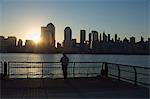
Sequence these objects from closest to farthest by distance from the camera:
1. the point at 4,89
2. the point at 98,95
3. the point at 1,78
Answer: the point at 98,95, the point at 4,89, the point at 1,78

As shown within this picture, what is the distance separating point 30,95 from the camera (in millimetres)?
14156

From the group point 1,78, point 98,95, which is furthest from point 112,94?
Answer: point 1,78

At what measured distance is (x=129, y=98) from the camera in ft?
44.7

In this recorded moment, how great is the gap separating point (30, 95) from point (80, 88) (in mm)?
3216

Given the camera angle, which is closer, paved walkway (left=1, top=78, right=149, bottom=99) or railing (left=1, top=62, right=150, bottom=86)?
paved walkway (left=1, top=78, right=149, bottom=99)

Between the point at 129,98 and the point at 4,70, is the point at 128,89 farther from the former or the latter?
the point at 4,70

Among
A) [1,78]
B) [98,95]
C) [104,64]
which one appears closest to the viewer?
[98,95]

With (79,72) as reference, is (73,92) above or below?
above

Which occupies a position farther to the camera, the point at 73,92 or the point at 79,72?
the point at 79,72

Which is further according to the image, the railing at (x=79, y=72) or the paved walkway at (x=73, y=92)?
the railing at (x=79, y=72)

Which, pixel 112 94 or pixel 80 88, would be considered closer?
pixel 112 94

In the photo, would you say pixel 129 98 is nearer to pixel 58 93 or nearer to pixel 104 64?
pixel 58 93

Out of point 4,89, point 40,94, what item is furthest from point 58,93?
point 4,89

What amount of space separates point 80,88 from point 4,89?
11.3ft
